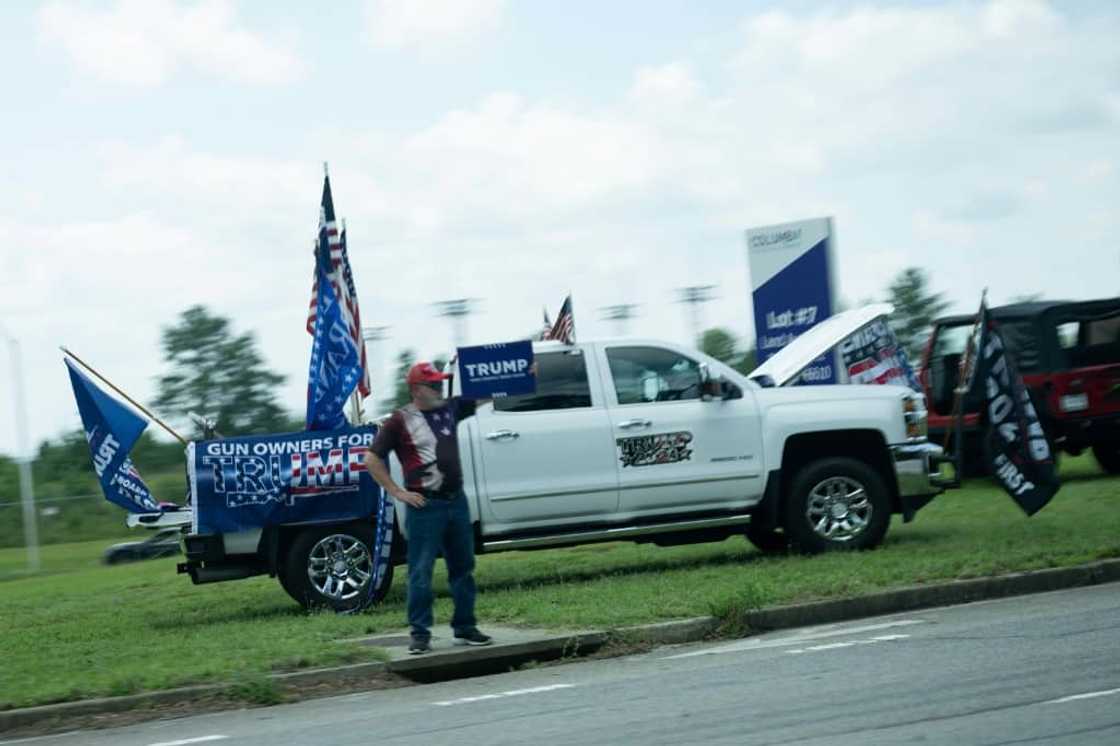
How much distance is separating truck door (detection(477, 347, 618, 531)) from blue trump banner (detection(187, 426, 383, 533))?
998 mm

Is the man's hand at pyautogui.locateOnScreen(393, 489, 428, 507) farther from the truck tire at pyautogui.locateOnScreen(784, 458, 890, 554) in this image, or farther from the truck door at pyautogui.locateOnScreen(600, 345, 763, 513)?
the truck tire at pyautogui.locateOnScreen(784, 458, 890, 554)

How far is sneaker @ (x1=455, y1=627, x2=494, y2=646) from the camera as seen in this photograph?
10.1 metres

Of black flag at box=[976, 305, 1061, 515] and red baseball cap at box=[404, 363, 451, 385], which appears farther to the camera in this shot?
black flag at box=[976, 305, 1061, 515]

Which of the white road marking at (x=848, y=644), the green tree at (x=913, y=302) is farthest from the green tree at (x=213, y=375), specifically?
the white road marking at (x=848, y=644)

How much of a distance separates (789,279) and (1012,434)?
434 cm

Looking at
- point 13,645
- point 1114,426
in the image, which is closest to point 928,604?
point 13,645

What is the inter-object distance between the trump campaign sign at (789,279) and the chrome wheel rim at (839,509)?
426 cm

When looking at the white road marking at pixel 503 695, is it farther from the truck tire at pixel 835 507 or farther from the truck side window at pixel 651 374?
the truck tire at pixel 835 507

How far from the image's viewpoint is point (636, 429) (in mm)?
13336

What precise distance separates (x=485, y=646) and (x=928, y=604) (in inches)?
129

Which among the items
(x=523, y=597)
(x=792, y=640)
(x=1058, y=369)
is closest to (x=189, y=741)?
(x=792, y=640)

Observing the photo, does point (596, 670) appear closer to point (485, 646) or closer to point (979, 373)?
point (485, 646)

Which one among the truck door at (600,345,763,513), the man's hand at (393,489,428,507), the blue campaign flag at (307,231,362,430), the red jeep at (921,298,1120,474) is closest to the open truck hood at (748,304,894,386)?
the truck door at (600,345,763,513)

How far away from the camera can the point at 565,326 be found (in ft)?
45.2
